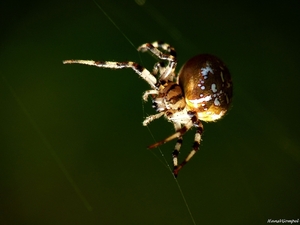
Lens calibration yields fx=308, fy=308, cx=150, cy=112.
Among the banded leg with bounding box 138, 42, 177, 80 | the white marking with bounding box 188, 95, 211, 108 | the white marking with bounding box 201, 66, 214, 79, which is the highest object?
the banded leg with bounding box 138, 42, 177, 80

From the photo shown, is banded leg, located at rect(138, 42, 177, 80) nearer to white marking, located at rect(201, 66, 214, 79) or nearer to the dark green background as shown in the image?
white marking, located at rect(201, 66, 214, 79)

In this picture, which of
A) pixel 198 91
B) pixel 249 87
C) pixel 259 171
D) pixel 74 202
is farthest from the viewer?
pixel 249 87

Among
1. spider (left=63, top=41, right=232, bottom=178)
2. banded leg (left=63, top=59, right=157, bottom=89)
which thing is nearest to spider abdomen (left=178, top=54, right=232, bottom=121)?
spider (left=63, top=41, right=232, bottom=178)

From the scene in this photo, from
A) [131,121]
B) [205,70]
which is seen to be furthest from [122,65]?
[131,121]

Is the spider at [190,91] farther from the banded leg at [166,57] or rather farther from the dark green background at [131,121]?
the dark green background at [131,121]

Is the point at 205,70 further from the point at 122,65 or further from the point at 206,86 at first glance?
the point at 122,65

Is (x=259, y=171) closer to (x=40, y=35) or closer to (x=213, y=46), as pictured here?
(x=213, y=46)

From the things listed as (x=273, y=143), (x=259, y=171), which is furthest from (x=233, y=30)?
(x=259, y=171)
